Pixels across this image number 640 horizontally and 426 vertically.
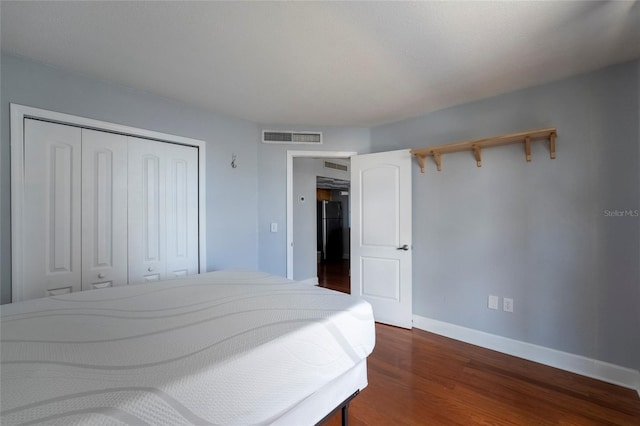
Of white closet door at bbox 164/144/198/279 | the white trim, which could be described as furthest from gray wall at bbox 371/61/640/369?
white closet door at bbox 164/144/198/279

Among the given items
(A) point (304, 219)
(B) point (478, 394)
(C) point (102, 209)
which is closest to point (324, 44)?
(C) point (102, 209)

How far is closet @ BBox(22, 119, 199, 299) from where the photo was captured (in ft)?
6.24

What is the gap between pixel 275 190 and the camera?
334 cm

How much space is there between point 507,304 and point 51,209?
12.6ft

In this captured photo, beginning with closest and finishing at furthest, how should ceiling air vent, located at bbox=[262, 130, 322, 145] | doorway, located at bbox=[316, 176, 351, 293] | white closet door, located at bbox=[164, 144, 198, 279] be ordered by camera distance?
white closet door, located at bbox=[164, 144, 198, 279], ceiling air vent, located at bbox=[262, 130, 322, 145], doorway, located at bbox=[316, 176, 351, 293]

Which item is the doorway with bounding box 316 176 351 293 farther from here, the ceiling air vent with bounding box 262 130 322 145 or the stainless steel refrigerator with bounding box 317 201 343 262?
the ceiling air vent with bounding box 262 130 322 145

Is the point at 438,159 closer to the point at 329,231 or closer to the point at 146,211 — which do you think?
the point at 146,211

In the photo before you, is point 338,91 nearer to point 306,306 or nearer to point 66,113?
point 306,306

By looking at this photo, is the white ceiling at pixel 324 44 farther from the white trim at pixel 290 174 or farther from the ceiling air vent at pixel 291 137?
the white trim at pixel 290 174

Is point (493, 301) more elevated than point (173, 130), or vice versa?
point (173, 130)

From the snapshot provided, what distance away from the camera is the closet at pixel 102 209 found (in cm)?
190

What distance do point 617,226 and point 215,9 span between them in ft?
10.1

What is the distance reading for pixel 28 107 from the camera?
1857 mm

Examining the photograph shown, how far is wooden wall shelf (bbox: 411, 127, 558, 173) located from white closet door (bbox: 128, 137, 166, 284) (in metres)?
2.60
